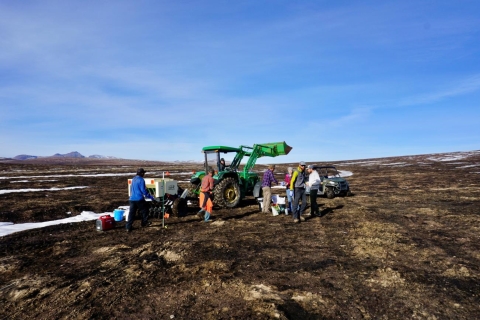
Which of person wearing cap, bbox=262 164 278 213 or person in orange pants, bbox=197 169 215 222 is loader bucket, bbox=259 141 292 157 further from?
person in orange pants, bbox=197 169 215 222

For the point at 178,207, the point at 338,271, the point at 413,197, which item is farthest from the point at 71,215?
the point at 413,197

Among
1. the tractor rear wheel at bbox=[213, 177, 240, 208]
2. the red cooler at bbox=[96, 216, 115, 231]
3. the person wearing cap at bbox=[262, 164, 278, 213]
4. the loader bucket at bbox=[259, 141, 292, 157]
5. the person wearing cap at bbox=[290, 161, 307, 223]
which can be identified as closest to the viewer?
the red cooler at bbox=[96, 216, 115, 231]

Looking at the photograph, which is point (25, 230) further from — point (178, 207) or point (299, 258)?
point (299, 258)

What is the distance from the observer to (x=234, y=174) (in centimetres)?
1171

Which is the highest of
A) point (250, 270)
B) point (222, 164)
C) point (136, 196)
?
point (222, 164)

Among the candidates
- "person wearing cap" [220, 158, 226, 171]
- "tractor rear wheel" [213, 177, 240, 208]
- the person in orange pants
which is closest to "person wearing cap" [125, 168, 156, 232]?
the person in orange pants

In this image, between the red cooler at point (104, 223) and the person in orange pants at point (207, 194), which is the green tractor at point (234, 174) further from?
the red cooler at point (104, 223)

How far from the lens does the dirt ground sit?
4.08m

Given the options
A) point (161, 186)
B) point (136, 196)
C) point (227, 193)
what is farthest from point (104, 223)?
point (227, 193)

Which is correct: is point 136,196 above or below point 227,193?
above

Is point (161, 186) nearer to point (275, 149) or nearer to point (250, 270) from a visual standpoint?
point (250, 270)

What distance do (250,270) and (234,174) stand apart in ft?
21.4

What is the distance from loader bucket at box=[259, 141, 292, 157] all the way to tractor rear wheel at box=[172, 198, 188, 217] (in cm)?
443

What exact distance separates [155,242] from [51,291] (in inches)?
109
